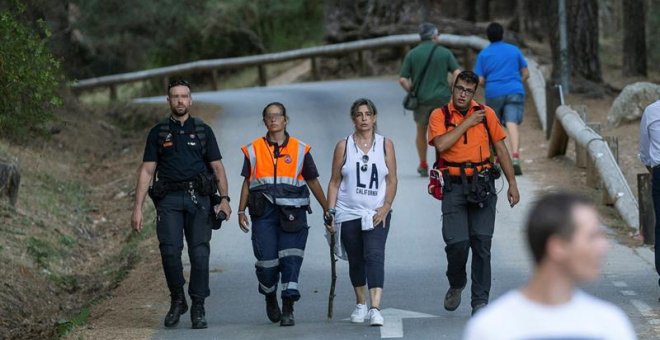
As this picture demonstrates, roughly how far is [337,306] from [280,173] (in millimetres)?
1542

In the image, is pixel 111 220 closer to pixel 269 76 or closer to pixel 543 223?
pixel 543 223

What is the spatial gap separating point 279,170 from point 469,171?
4.50ft

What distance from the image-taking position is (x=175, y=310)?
10.3m

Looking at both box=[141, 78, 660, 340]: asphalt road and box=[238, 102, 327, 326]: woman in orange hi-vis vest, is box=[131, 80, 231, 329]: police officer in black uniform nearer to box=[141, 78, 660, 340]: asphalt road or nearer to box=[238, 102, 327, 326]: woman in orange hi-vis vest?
box=[238, 102, 327, 326]: woman in orange hi-vis vest

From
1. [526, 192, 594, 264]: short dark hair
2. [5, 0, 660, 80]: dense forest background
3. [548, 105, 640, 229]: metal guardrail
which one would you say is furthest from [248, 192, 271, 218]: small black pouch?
[5, 0, 660, 80]: dense forest background

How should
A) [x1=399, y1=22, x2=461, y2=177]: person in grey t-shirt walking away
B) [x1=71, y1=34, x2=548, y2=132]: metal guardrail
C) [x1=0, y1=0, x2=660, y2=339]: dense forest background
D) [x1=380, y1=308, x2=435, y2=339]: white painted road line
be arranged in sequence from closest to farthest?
1. [x1=380, y1=308, x2=435, y2=339]: white painted road line
2. [x1=0, y1=0, x2=660, y2=339]: dense forest background
3. [x1=399, y1=22, x2=461, y2=177]: person in grey t-shirt walking away
4. [x1=71, y1=34, x2=548, y2=132]: metal guardrail

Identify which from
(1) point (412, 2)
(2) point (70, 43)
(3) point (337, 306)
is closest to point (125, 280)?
(3) point (337, 306)

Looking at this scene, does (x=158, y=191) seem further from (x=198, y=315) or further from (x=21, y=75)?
(x=21, y=75)

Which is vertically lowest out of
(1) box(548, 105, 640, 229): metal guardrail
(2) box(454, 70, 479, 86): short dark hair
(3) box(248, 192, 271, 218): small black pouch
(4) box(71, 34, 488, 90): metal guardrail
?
(4) box(71, 34, 488, 90): metal guardrail

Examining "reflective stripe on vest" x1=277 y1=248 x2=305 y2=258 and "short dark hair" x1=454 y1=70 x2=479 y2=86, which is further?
"reflective stripe on vest" x1=277 y1=248 x2=305 y2=258

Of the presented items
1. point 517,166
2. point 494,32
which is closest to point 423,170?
point 517,166

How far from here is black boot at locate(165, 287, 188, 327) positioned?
10242 mm

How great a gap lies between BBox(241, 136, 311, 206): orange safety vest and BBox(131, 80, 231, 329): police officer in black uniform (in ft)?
1.20

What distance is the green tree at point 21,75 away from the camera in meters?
12.0
